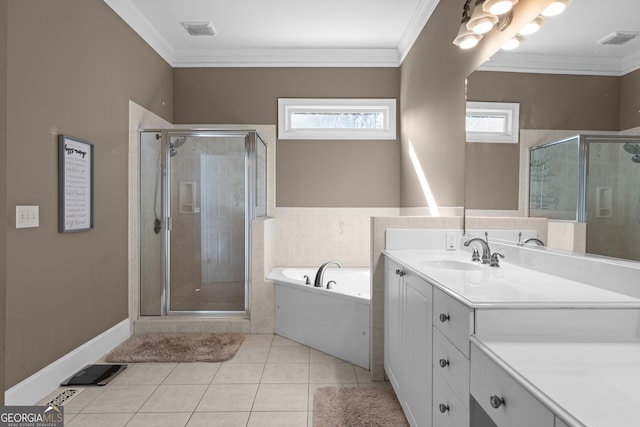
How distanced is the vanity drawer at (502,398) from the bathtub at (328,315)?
5.44 ft

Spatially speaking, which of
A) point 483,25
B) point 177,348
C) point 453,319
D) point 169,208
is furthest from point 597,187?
point 169,208

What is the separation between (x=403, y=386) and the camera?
196 cm

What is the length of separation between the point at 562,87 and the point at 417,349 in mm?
1246

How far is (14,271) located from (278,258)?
2421 mm

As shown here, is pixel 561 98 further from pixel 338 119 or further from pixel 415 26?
pixel 338 119

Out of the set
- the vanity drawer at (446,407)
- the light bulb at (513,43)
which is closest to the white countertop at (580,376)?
the vanity drawer at (446,407)

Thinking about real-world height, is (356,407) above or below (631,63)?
below

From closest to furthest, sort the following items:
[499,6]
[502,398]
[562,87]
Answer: [502,398]
[562,87]
[499,6]

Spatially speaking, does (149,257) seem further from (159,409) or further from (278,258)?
(159,409)

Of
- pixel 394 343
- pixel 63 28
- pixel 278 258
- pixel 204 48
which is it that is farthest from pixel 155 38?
pixel 394 343

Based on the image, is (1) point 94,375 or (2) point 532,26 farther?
(1) point 94,375

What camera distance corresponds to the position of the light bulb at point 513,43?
1802 mm

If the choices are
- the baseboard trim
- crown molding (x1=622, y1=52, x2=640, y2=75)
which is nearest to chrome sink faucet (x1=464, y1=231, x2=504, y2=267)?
crown molding (x1=622, y1=52, x2=640, y2=75)

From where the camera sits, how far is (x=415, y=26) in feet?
11.1
